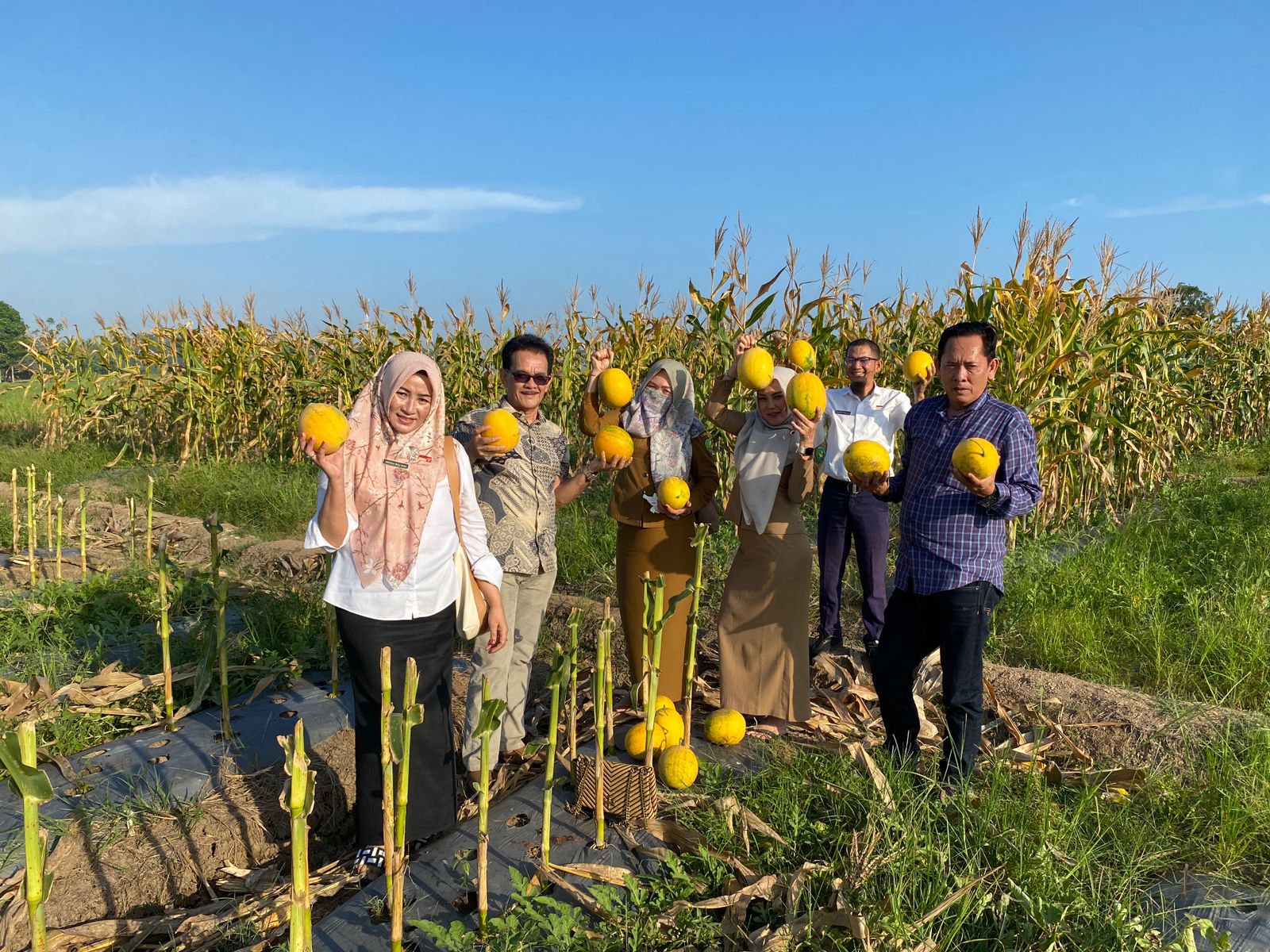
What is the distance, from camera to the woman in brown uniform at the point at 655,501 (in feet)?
11.7

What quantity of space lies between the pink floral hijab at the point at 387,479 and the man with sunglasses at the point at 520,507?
20.0 inches

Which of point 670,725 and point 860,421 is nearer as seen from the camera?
point 670,725

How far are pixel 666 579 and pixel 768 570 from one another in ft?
1.59

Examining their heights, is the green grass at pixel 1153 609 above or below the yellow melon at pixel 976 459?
below

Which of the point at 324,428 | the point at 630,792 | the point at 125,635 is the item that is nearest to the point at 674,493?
the point at 630,792

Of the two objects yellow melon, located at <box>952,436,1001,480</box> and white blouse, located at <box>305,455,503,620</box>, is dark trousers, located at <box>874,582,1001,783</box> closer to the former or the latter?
yellow melon, located at <box>952,436,1001,480</box>

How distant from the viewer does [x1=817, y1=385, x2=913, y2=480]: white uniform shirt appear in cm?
475

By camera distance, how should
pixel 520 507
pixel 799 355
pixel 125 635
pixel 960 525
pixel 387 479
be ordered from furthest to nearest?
1. pixel 125 635
2. pixel 799 355
3. pixel 520 507
4. pixel 960 525
5. pixel 387 479

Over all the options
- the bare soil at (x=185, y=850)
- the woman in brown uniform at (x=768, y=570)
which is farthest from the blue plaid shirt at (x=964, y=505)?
the bare soil at (x=185, y=850)

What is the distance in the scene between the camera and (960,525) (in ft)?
9.11

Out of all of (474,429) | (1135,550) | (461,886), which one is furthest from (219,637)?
(1135,550)

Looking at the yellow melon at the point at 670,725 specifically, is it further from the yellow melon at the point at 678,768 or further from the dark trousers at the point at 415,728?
the dark trousers at the point at 415,728

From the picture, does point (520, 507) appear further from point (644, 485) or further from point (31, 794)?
point (31, 794)

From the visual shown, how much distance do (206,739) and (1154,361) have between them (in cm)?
898
